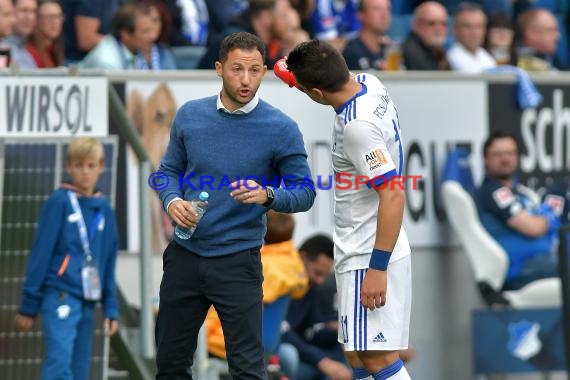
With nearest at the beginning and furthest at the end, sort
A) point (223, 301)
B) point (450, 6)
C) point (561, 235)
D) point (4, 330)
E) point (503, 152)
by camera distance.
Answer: point (223, 301)
point (4, 330)
point (561, 235)
point (503, 152)
point (450, 6)

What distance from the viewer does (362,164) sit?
20.3ft

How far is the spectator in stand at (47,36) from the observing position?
417 inches

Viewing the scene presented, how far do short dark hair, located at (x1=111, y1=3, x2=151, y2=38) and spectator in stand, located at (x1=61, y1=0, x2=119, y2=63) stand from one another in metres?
0.21

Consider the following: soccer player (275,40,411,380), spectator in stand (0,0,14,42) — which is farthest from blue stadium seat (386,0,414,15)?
soccer player (275,40,411,380)

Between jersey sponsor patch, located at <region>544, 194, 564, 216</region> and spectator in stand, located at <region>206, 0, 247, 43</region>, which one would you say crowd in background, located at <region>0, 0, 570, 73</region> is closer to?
spectator in stand, located at <region>206, 0, 247, 43</region>

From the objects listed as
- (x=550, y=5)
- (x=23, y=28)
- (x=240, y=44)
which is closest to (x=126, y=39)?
(x=23, y=28)

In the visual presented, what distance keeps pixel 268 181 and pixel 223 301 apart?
587 millimetres

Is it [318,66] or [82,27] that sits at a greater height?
[82,27]

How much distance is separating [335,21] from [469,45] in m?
1.30

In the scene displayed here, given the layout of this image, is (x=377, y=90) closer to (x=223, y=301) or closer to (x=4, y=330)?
(x=223, y=301)

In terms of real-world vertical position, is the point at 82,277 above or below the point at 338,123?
below

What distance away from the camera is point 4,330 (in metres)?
8.90

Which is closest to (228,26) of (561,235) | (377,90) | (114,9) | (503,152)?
(114,9)

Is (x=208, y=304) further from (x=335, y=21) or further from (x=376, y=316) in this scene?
(x=335, y=21)
